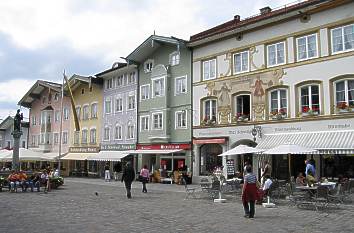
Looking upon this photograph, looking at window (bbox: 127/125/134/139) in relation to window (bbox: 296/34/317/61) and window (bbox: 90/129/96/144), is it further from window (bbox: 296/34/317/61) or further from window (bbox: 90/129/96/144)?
window (bbox: 296/34/317/61)

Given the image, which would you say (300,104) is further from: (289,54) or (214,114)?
(214,114)

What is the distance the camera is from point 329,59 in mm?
22812

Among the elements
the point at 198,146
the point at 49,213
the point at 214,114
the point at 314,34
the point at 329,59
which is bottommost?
the point at 49,213

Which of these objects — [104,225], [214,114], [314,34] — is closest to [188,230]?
[104,225]

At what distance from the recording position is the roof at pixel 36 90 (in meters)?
48.1

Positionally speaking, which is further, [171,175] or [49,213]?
[171,175]

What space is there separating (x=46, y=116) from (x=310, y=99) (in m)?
35.7

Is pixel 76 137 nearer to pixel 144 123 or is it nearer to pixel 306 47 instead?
pixel 144 123

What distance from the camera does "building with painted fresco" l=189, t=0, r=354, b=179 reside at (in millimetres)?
22297

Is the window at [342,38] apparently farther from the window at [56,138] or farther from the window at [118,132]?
the window at [56,138]

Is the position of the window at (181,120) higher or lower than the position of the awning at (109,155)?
higher

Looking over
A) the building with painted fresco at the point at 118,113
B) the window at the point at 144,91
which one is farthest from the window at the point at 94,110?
the window at the point at 144,91

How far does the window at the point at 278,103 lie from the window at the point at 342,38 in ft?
13.4

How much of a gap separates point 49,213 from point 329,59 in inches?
664
